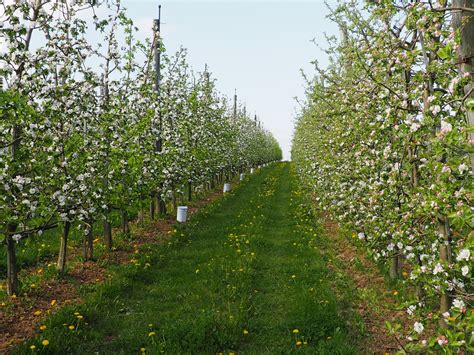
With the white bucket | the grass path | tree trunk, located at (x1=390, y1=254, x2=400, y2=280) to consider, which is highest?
the white bucket

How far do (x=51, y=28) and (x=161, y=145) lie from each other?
7249 millimetres

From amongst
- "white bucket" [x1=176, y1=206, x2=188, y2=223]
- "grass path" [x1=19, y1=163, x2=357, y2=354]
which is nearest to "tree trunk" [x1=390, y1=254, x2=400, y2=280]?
"grass path" [x1=19, y1=163, x2=357, y2=354]

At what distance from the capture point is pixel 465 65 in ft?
11.2

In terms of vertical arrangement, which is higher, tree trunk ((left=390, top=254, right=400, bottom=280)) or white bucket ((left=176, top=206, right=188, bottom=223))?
white bucket ((left=176, top=206, right=188, bottom=223))

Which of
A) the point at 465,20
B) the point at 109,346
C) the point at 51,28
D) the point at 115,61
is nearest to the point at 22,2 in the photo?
the point at 51,28

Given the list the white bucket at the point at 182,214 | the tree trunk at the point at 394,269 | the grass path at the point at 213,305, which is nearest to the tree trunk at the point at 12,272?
the grass path at the point at 213,305

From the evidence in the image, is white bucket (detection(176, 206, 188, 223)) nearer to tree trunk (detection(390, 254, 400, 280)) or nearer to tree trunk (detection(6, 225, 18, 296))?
tree trunk (detection(6, 225, 18, 296))

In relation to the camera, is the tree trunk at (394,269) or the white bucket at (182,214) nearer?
the tree trunk at (394,269)

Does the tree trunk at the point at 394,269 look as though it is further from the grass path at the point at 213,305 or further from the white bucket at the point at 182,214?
the white bucket at the point at 182,214

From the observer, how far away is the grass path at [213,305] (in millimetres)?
5801

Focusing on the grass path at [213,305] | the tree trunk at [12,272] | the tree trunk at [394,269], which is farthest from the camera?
the tree trunk at [394,269]

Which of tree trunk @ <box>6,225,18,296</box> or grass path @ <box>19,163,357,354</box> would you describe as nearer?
grass path @ <box>19,163,357,354</box>

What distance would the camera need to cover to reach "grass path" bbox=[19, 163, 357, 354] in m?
5.80

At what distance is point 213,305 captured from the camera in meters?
7.05
